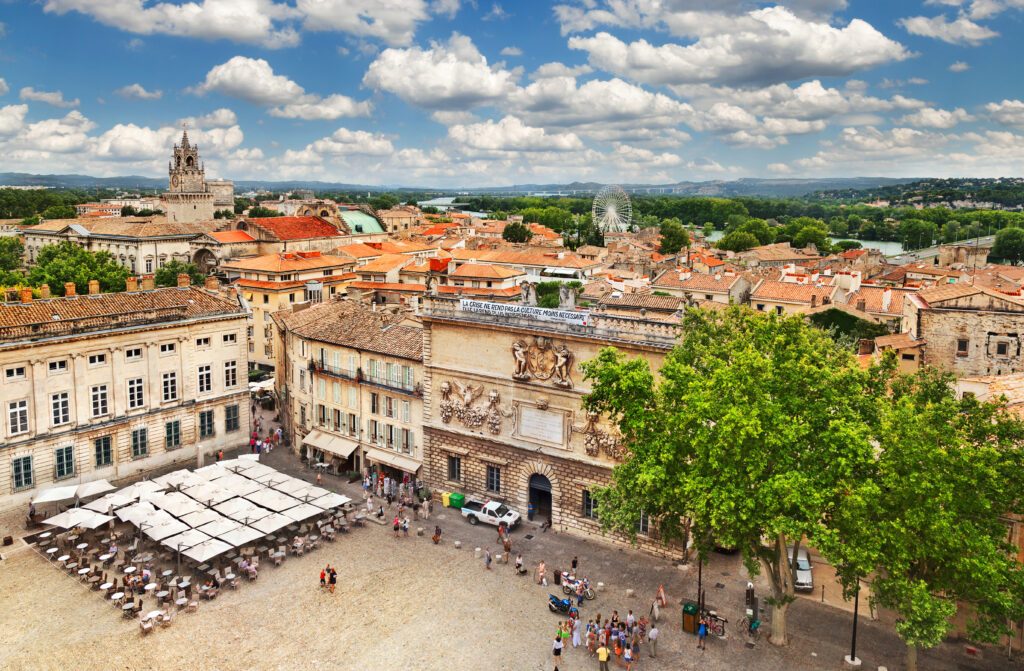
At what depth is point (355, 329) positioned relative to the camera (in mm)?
47375

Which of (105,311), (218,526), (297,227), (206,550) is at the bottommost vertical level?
(206,550)

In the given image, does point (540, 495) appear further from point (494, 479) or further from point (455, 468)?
point (455, 468)

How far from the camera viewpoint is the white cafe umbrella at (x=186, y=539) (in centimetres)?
3288

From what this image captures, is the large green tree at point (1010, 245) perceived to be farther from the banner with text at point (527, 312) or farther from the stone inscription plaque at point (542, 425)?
the stone inscription plaque at point (542, 425)

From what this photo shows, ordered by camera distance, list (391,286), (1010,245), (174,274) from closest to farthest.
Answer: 1. (391,286)
2. (174,274)
3. (1010,245)

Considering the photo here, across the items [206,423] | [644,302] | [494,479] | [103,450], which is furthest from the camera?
[644,302]

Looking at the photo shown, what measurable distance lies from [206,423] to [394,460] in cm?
1407

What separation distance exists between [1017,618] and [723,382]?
11.4 m

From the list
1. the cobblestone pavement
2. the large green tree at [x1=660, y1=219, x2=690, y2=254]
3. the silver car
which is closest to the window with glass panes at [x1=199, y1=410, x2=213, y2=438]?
the cobblestone pavement

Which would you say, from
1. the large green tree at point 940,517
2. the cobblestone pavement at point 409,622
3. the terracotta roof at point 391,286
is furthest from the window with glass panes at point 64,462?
the terracotta roof at point 391,286

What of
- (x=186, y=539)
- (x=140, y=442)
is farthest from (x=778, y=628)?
(x=140, y=442)

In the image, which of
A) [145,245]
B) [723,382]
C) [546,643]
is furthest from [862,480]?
[145,245]

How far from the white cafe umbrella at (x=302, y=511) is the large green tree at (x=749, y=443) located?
619 inches

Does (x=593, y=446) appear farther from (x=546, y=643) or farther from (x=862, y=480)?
(x=862, y=480)
